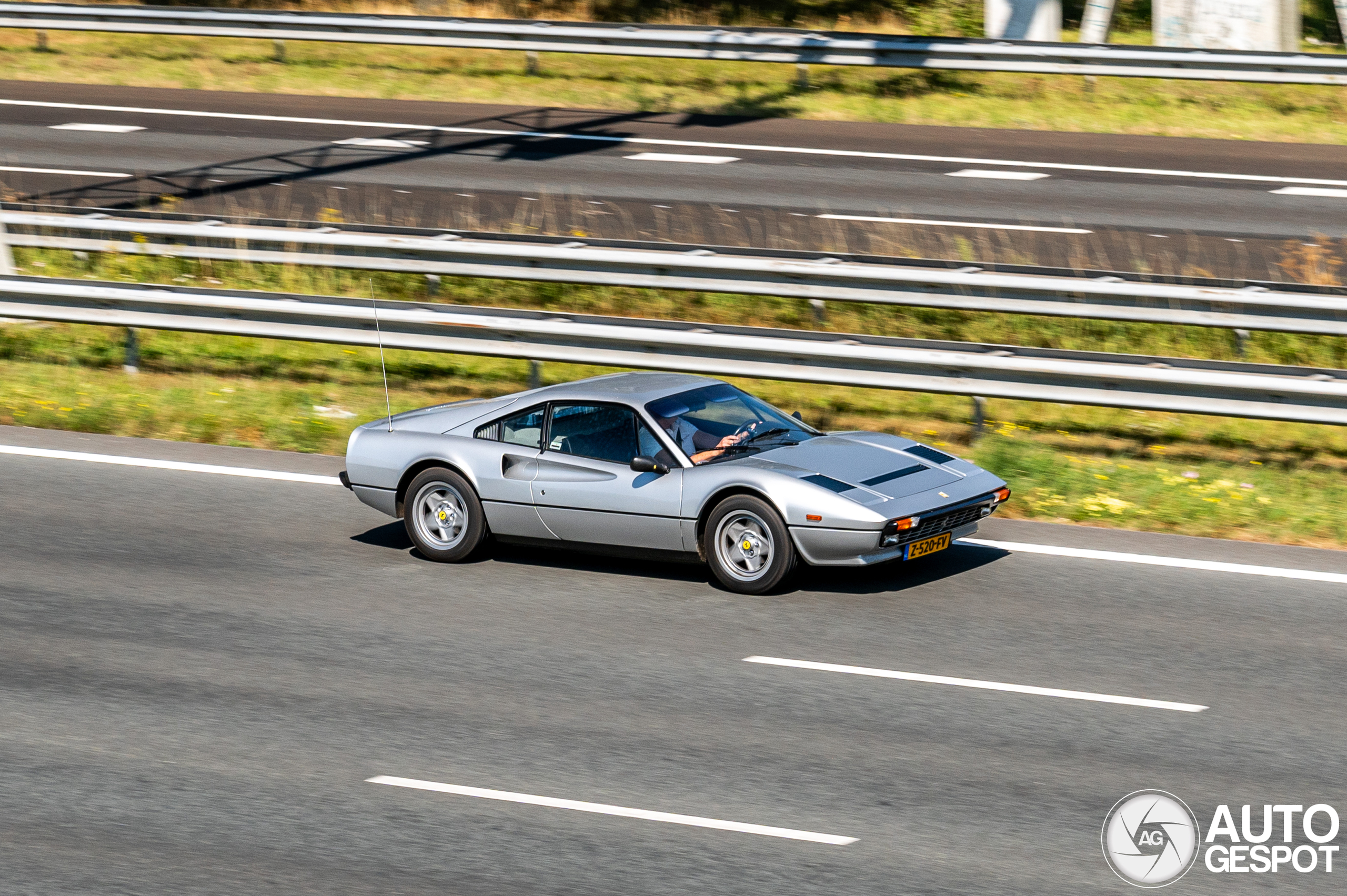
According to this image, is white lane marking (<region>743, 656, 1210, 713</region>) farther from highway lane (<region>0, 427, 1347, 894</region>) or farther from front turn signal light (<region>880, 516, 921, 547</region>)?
front turn signal light (<region>880, 516, 921, 547</region>)

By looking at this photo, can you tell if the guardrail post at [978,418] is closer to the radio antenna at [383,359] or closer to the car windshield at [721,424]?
the car windshield at [721,424]

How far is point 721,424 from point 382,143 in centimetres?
1382

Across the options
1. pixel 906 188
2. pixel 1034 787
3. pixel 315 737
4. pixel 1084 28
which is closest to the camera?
pixel 1034 787

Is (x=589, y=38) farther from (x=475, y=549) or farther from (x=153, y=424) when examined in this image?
(x=475, y=549)

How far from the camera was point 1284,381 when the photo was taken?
11.6 m

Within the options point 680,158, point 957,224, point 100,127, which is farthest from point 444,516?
point 100,127

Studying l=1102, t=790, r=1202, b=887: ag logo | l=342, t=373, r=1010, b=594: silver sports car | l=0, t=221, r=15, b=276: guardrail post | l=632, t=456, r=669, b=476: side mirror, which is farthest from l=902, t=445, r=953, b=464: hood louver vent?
l=0, t=221, r=15, b=276: guardrail post

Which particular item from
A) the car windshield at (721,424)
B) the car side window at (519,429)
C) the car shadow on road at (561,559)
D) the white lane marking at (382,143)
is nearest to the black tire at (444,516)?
the car shadow on road at (561,559)

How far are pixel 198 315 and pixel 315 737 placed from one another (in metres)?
8.00

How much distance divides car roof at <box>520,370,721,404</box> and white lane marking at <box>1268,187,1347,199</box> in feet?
38.3

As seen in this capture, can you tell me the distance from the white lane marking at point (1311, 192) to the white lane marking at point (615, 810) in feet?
50.9

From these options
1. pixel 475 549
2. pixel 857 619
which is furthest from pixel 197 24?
pixel 857 619

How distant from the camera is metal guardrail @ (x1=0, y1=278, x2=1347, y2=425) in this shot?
11.8 m

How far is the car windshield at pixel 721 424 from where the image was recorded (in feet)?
32.9
